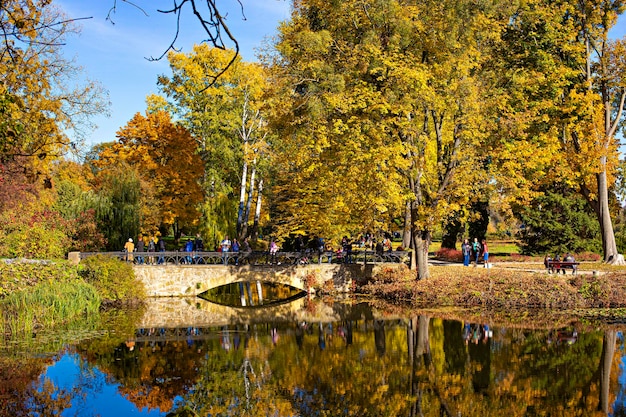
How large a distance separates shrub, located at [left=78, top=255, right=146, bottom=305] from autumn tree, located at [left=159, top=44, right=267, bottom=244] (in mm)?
10137

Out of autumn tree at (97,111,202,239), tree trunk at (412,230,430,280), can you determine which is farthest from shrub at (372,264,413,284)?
autumn tree at (97,111,202,239)

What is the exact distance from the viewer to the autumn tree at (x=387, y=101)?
71.5 feet

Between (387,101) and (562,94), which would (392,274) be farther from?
(562,94)

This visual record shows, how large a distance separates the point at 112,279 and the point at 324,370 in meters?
13.8

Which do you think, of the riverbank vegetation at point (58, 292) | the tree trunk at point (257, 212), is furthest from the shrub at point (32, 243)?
the tree trunk at point (257, 212)

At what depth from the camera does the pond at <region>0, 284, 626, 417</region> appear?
1108 centimetres

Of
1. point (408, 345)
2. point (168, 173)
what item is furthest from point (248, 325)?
point (168, 173)

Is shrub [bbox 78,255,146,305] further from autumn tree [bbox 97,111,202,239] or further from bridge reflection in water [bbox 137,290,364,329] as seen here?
autumn tree [bbox 97,111,202,239]

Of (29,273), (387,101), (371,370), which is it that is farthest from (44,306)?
(387,101)

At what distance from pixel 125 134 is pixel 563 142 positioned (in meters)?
24.4

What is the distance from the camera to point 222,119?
123 ft

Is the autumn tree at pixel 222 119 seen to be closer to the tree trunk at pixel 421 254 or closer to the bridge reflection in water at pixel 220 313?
the bridge reflection in water at pixel 220 313

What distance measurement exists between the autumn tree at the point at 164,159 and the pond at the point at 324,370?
53.9 feet

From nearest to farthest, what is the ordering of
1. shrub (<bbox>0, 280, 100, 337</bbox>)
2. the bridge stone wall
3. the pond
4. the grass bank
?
the pond, shrub (<bbox>0, 280, 100, 337</bbox>), the grass bank, the bridge stone wall
